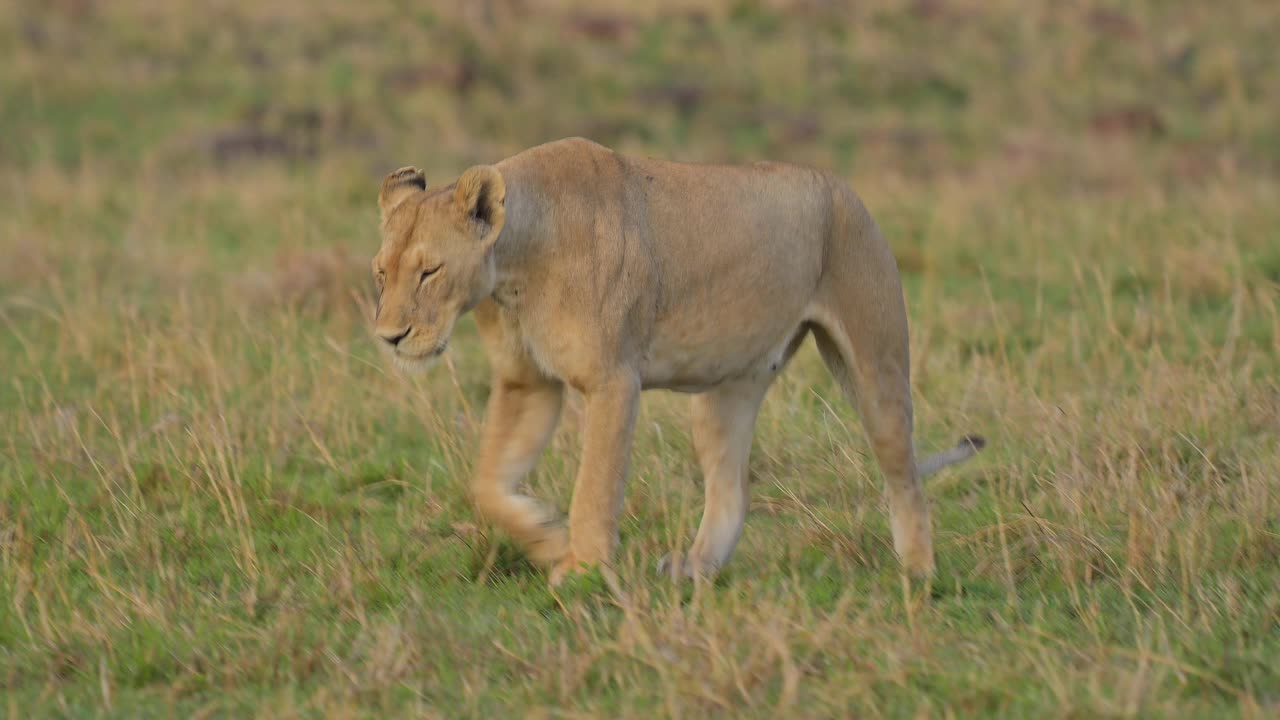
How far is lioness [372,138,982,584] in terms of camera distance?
484cm

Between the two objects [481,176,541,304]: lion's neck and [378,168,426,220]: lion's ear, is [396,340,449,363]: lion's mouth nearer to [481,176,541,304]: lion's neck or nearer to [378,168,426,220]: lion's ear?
[481,176,541,304]: lion's neck

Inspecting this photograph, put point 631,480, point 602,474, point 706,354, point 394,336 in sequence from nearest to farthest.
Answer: point 394,336
point 602,474
point 706,354
point 631,480

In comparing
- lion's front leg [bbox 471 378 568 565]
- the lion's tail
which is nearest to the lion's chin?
lion's front leg [bbox 471 378 568 565]

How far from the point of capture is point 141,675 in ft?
15.7

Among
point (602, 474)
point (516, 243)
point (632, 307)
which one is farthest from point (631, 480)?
point (516, 243)

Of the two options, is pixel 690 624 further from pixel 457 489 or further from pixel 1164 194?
pixel 1164 194

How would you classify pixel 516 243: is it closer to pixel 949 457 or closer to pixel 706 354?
pixel 706 354

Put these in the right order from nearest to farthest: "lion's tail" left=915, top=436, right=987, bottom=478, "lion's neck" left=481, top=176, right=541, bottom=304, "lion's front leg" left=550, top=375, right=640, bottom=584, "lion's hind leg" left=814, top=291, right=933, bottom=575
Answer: "lion's neck" left=481, top=176, right=541, bottom=304
"lion's front leg" left=550, top=375, right=640, bottom=584
"lion's hind leg" left=814, top=291, right=933, bottom=575
"lion's tail" left=915, top=436, right=987, bottom=478

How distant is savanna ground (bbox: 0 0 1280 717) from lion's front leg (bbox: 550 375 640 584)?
0.41ft

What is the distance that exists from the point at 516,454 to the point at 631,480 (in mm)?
1158

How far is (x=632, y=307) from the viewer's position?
5164 millimetres

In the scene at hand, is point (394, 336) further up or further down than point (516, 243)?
further down

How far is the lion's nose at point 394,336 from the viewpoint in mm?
4707

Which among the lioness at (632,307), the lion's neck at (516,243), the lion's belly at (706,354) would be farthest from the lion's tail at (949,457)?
the lion's neck at (516,243)
